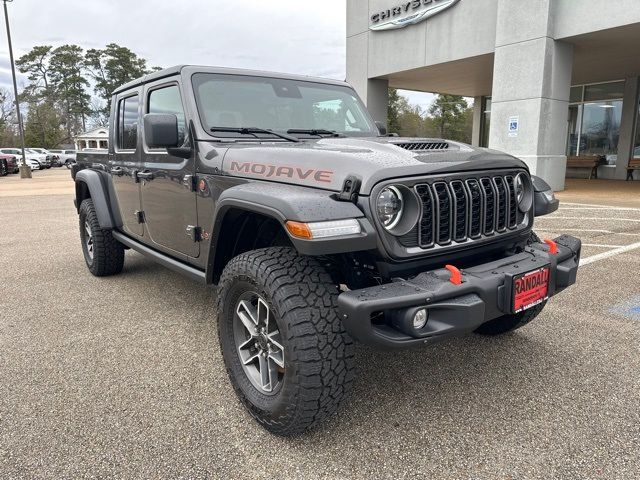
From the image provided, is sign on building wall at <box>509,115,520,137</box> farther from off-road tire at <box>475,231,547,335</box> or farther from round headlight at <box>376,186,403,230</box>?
round headlight at <box>376,186,403,230</box>

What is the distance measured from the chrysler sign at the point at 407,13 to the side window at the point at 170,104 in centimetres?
1237

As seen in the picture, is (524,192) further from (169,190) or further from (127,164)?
(127,164)

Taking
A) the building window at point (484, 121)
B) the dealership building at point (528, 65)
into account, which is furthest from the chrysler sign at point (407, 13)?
the building window at point (484, 121)

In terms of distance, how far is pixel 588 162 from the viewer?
59.5 ft

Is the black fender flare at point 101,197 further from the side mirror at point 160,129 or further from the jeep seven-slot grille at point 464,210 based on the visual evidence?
the jeep seven-slot grille at point 464,210

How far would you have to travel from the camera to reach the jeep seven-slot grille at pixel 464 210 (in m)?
2.27

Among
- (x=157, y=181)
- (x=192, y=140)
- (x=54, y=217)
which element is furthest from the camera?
(x=54, y=217)

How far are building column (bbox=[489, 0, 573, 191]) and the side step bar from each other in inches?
399

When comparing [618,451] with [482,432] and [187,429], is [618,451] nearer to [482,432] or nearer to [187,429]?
[482,432]

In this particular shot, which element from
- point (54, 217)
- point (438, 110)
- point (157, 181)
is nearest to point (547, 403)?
point (157, 181)

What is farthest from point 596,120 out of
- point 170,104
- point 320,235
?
point 320,235

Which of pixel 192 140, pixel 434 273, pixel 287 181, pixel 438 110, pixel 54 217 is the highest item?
pixel 438 110

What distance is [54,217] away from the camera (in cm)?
1002

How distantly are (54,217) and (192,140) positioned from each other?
8348mm
